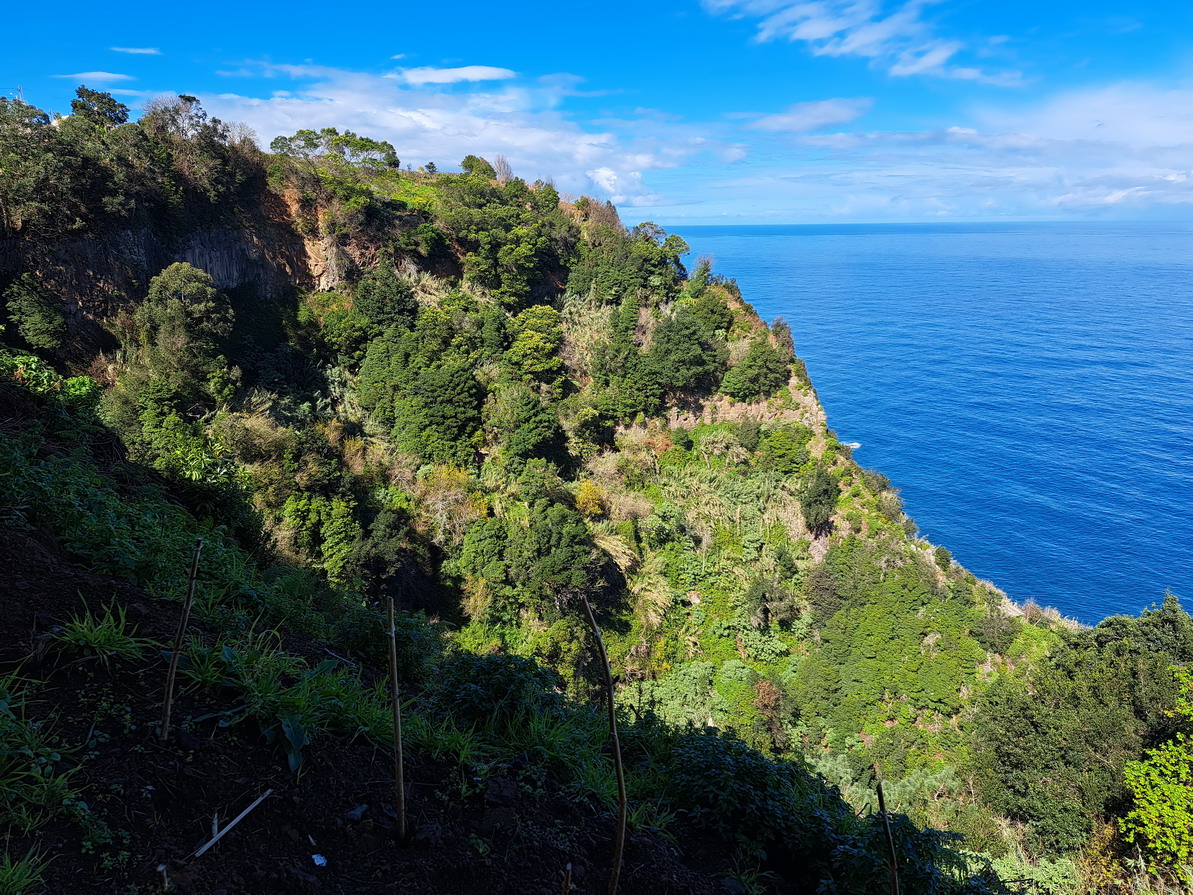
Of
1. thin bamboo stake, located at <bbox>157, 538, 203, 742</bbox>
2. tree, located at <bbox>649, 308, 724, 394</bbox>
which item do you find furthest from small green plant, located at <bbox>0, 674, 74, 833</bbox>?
tree, located at <bbox>649, 308, 724, 394</bbox>

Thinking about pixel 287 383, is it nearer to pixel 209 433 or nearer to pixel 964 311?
pixel 209 433

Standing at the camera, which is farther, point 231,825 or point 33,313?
point 33,313

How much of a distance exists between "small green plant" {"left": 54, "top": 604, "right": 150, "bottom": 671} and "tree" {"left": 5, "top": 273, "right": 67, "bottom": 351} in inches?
817

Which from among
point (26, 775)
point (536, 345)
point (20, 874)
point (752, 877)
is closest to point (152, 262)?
point (536, 345)

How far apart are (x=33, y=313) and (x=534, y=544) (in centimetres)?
1753

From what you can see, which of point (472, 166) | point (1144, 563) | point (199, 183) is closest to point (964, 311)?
point (1144, 563)

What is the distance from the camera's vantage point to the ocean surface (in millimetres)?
36500

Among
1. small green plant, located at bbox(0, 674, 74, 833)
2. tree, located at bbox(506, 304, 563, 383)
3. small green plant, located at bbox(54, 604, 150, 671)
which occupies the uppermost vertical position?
tree, located at bbox(506, 304, 563, 383)

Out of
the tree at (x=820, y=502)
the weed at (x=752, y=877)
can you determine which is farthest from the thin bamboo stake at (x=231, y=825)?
the tree at (x=820, y=502)

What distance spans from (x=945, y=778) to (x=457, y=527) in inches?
716

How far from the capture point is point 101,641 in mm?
3996

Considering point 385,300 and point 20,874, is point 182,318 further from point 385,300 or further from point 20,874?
point 20,874

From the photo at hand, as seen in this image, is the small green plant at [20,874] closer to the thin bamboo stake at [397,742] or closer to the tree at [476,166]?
the thin bamboo stake at [397,742]

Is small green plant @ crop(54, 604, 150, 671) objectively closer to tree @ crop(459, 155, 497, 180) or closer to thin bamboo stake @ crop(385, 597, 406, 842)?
thin bamboo stake @ crop(385, 597, 406, 842)
